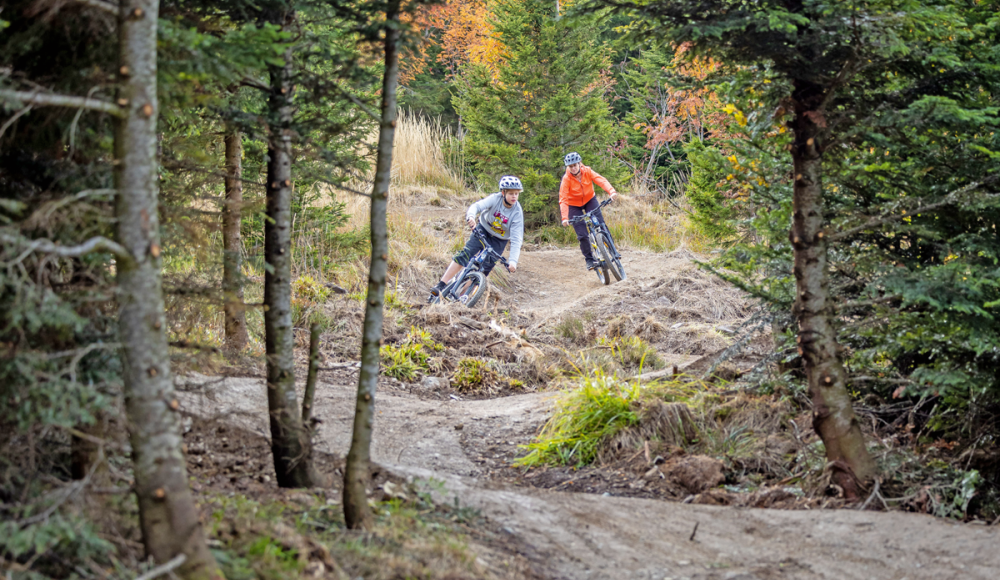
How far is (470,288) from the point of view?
10.7 m

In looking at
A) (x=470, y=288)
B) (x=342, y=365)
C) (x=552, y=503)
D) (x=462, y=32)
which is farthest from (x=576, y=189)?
(x=462, y=32)

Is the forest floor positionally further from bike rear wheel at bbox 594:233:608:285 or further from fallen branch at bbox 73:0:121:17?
bike rear wheel at bbox 594:233:608:285

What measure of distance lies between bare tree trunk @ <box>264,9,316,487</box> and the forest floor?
183mm

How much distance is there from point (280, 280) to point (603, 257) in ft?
29.5

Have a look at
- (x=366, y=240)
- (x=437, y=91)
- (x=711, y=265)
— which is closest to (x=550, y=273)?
(x=366, y=240)

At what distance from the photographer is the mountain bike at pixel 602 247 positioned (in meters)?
12.0

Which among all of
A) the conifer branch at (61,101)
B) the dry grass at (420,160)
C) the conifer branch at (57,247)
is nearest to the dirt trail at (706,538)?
the conifer branch at (57,247)

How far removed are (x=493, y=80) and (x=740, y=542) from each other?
15330mm

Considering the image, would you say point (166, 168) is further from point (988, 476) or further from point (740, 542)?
point (988, 476)

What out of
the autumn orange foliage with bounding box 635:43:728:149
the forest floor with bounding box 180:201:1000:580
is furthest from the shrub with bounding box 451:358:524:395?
the autumn orange foliage with bounding box 635:43:728:149

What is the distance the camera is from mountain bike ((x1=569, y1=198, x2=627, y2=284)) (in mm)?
12008

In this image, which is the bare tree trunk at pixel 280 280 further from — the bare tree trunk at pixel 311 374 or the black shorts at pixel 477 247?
the black shorts at pixel 477 247

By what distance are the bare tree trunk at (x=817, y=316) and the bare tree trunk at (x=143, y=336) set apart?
358 cm

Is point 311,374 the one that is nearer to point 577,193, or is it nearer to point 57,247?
point 57,247
